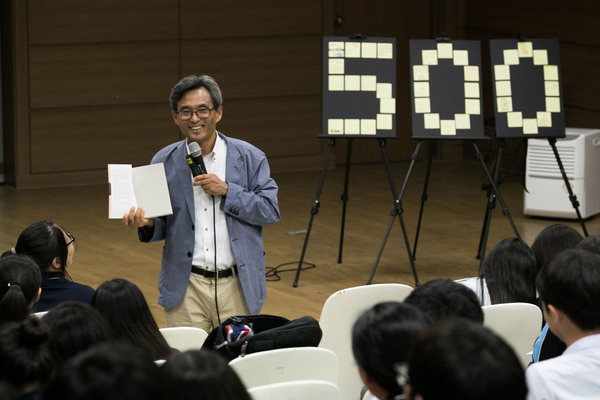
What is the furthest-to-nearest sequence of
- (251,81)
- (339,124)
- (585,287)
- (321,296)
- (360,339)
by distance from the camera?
1. (251,81)
2. (339,124)
3. (321,296)
4. (585,287)
5. (360,339)

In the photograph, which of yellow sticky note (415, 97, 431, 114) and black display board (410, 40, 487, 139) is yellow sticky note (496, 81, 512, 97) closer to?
black display board (410, 40, 487, 139)

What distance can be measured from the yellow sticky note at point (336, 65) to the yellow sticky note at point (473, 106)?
2.84 ft

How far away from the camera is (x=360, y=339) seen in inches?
80.8

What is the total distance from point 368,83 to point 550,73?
4.34 ft

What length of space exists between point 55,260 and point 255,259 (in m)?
0.81

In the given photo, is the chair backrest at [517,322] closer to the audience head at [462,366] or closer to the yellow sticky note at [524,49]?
the audience head at [462,366]

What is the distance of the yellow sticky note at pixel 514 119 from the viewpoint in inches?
261

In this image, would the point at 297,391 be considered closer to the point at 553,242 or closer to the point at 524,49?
the point at 553,242

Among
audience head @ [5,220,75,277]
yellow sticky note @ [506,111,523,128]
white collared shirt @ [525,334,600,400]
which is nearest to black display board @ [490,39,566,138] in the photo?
yellow sticky note @ [506,111,523,128]

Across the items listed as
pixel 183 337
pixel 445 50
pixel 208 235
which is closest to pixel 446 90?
pixel 445 50

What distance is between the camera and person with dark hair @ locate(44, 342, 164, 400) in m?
1.64

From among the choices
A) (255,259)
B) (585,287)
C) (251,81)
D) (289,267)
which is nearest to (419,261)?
(289,267)

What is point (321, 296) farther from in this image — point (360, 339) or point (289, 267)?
point (360, 339)

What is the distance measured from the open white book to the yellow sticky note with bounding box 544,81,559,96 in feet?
12.2
